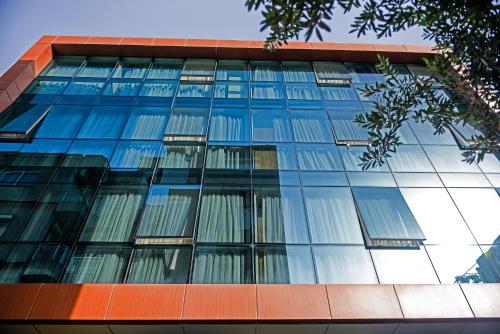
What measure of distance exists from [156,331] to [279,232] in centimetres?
386

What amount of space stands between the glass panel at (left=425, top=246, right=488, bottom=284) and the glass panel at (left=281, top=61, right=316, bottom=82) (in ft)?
31.3

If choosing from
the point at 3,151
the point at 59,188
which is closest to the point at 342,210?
the point at 59,188

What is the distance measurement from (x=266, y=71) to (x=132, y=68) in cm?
658

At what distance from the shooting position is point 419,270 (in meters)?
8.14

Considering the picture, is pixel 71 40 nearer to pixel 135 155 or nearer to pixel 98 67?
pixel 98 67

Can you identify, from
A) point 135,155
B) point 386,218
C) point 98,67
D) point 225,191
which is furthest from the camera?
point 98,67

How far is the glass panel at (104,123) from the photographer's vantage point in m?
11.9

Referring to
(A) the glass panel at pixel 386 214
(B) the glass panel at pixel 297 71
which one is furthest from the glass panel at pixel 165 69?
(A) the glass panel at pixel 386 214

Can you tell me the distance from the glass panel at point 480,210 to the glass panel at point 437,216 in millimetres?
229

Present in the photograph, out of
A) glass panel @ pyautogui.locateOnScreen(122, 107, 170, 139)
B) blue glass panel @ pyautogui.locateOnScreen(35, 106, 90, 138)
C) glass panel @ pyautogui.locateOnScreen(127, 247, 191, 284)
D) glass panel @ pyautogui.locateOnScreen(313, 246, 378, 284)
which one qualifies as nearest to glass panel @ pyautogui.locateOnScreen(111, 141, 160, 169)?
glass panel @ pyautogui.locateOnScreen(122, 107, 170, 139)

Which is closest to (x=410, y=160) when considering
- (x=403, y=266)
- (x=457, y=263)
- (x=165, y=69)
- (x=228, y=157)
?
(x=457, y=263)

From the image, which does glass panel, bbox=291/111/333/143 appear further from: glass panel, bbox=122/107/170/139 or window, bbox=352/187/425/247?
glass panel, bbox=122/107/170/139

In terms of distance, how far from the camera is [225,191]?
10.1 metres

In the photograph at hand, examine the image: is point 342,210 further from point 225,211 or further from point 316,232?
point 225,211
